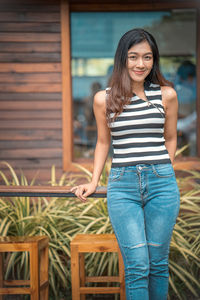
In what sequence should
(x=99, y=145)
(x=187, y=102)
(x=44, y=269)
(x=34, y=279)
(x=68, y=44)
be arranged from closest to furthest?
(x=99, y=145), (x=34, y=279), (x=44, y=269), (x=68, y=44), (x=187, y=102)

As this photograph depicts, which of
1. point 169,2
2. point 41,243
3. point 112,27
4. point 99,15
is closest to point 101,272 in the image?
point 41,243

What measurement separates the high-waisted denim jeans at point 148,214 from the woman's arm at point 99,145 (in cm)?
17

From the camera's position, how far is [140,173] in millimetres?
1861

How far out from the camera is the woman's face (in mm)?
1951

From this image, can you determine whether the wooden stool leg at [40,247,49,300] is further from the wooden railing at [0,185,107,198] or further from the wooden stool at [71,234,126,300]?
the wooden railing at [0,185,107,198]

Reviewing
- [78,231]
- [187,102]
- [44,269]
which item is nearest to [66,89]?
[78,231]

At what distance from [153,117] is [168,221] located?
507mm

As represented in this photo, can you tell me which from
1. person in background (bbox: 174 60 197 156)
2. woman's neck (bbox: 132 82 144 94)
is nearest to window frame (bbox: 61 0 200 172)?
person in background (bbox: 174 60 197 156)

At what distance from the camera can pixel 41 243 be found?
8.05 ft

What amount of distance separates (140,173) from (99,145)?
1.16ft

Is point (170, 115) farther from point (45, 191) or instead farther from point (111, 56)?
point (111, 56)

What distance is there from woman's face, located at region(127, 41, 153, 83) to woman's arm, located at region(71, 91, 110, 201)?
19 centimetres

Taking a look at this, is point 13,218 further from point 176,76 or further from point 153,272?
point 176,76

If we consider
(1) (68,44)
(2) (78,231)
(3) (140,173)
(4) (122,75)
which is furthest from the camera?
(1) (68,44)
